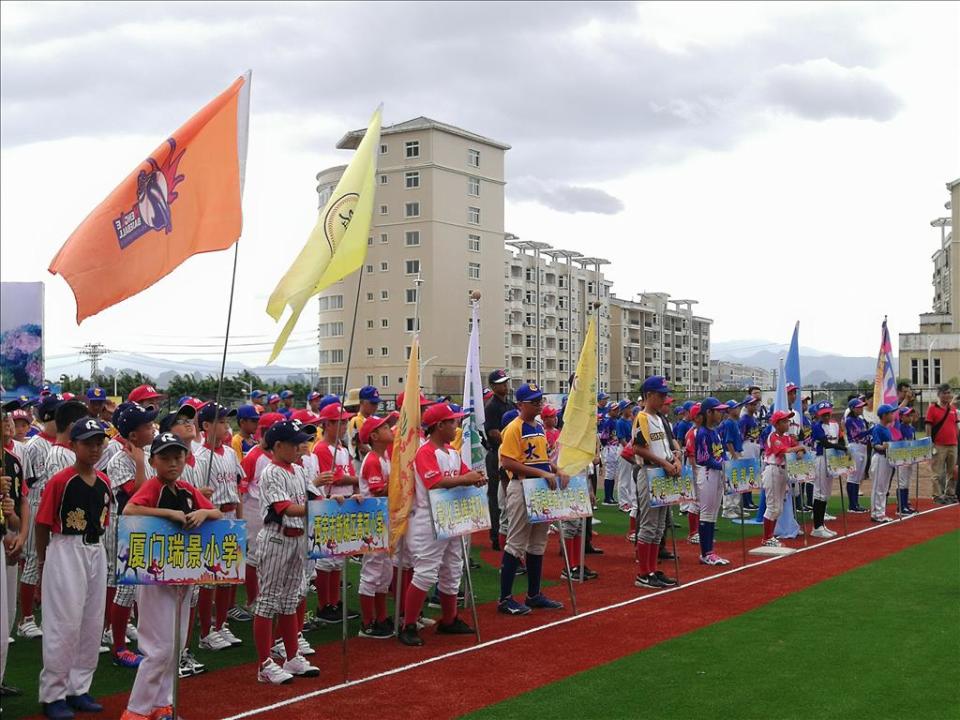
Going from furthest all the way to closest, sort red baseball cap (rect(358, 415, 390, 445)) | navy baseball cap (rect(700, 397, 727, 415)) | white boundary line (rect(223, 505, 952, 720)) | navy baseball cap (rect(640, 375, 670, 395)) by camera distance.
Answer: navy baseball cap (rect(700, 397, 727, 415))
navy baseball cap (rect(640, 375, 670, 395))
red baseball cap (rect(358, 415, 390, 445))
white boundary line (rect(223, 505, 952, 720))

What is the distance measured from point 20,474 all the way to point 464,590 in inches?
222

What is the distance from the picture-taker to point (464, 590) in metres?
12.3

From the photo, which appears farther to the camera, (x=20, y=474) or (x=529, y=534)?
(x=529, y=534)

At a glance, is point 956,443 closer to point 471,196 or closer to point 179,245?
point 179,245

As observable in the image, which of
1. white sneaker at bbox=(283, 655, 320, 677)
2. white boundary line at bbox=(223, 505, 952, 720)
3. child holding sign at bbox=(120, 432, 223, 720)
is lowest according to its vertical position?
white boundary line at bbox=(223, 505, 952, 720)

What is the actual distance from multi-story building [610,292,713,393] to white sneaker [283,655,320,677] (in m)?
92.4

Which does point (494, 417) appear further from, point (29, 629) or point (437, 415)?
point (29, 629)

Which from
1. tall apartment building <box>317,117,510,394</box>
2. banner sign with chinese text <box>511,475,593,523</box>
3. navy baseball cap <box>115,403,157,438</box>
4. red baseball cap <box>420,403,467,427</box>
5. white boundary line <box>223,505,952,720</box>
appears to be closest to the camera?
white boundary line <box>223,505,952,720</box>

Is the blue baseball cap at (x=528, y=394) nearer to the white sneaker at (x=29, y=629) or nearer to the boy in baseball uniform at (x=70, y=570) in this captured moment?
the boy in baseball uniform at (x=70, y=570)

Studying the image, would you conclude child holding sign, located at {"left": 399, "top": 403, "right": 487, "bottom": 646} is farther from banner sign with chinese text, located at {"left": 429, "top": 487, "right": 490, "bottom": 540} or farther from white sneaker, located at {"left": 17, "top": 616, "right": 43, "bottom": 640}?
white sneaker, located at {"left": 17, "top": 616, "right": 43, "bottom": 640}

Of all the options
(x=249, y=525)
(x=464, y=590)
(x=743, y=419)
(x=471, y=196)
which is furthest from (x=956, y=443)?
(x=471, y=196)

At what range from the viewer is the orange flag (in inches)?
273

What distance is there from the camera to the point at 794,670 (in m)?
8.77

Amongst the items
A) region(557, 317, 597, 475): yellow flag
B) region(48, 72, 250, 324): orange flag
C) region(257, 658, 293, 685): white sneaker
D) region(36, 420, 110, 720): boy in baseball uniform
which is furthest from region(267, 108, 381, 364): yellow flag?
region(557, 317, 597, 475): yellow flag
